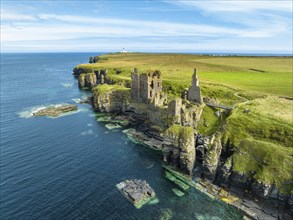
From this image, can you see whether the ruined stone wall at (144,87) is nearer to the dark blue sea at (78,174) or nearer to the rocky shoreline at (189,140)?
the rocky shoreline at (189,140)

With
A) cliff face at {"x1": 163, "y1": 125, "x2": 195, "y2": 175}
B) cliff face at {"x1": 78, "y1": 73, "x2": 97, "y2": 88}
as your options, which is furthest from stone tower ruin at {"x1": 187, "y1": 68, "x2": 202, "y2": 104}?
cliff face at {"x1": 78, "y1": 73, "x2": 97, "y2": 88}

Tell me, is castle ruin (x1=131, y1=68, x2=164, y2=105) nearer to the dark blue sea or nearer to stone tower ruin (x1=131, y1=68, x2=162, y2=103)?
stone tower ruin (x1=131, y1=68, x2=162, y2=103)

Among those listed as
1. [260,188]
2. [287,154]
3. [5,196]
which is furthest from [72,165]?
[287,154]

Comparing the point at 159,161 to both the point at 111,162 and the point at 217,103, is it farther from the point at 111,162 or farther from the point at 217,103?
the point at 217,103

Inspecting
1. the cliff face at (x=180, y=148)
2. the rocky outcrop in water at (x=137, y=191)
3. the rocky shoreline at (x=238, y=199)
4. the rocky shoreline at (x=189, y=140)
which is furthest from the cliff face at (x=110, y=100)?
the rocky outcrop in water at (x=137, y=191)

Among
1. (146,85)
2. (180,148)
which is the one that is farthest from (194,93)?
(180,148)

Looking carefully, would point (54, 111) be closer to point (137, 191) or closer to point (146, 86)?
point (146, 86)

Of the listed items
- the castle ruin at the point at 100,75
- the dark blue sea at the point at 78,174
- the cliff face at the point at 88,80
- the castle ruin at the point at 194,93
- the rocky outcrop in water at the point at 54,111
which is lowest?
the dark blue sea at the point at 78,174

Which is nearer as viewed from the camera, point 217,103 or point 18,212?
point 18,212
